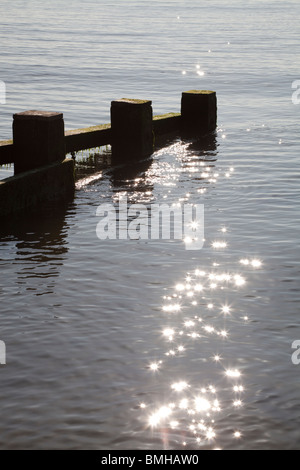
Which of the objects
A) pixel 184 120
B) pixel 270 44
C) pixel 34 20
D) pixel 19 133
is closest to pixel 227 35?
pixel 270 44

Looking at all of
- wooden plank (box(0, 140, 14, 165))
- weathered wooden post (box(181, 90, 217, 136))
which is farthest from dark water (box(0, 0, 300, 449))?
wooden plank (box(0, 140, 14, 165))

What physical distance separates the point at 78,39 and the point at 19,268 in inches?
1773

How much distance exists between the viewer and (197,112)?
16.9 meters

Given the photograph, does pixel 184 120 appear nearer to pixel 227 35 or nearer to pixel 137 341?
pixel 137 341

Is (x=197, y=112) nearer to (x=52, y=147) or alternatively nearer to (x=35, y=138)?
(x=52, y=147)

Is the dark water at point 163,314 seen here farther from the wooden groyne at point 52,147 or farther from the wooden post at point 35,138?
the wooden post at point 35,138

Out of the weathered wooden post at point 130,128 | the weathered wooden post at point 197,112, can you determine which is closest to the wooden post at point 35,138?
the weathered wooden post at point 130,128

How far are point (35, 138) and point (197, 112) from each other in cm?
664

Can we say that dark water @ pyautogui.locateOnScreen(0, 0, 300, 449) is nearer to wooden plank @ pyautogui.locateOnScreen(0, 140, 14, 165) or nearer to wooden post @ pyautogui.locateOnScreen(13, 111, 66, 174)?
wooden post @ pyautogui.locateOnScreen(13, 111, 66, 174)

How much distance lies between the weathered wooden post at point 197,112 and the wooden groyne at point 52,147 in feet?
7.97

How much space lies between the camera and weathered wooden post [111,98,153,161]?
13.8 metres

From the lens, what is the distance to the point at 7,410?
18.1 feet

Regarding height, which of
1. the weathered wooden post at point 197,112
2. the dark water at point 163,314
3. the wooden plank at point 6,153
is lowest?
the dark water at point 163,314

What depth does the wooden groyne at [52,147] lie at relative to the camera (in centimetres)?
1042
